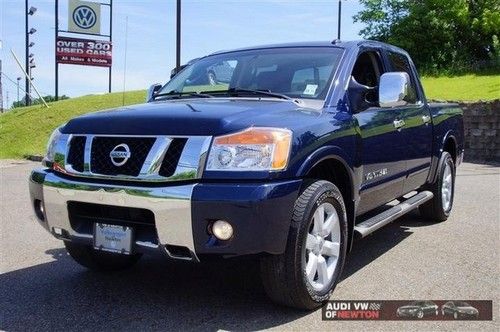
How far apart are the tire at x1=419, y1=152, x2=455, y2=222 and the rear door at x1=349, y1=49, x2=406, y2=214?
1.28 metres

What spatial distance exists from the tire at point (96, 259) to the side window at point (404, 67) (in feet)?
9.86

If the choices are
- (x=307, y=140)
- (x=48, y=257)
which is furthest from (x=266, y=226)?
(x=48, y=257)

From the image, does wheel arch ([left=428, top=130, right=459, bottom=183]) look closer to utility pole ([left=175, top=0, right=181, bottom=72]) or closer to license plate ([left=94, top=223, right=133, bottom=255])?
license plate ([left=94, top=223, right=133, bottom=255])

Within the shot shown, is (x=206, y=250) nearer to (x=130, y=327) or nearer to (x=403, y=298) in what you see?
(x=130, y=327)

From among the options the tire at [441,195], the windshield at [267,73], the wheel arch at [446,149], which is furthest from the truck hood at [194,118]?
the tire at [441,195]

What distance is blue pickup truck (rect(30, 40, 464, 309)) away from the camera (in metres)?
3.08

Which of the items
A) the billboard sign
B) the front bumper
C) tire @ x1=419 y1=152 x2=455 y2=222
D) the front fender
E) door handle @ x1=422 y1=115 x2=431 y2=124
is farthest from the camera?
the billboard sign

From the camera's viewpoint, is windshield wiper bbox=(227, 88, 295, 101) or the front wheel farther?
windshield wiper bbox=(227, 88, 295, 101)

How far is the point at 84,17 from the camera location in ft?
80.9

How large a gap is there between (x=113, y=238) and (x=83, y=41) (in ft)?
74.3

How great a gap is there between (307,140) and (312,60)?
4.19 feet

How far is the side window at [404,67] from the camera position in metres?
5.39

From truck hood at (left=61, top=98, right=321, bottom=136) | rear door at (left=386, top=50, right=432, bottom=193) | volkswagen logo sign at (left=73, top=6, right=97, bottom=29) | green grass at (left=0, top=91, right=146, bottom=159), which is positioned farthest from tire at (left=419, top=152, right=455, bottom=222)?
volkswagen logo sign at (left=73, top=6, right=97, bottom=29)

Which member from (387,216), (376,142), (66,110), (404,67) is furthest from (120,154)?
(66,110)
